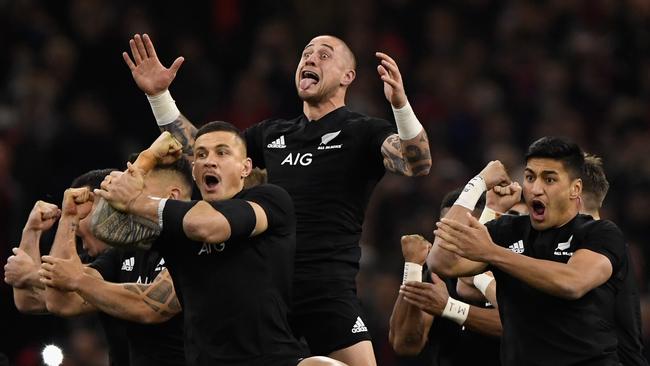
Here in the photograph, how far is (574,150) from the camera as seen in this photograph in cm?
693

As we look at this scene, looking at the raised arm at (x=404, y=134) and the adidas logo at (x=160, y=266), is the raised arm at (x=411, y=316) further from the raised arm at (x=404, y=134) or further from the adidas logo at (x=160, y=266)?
the adidas logo at (x=160, y=266)

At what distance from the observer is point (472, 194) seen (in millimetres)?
7059

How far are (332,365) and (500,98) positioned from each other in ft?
25.8

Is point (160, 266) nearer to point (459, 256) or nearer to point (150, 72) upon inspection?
point (150, 72)

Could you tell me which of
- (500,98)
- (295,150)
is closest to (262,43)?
(500,98)

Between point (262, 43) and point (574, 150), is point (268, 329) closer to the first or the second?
point (574, 150)

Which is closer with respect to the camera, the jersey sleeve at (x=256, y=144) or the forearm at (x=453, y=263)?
the forearm at (x=453, y=263)

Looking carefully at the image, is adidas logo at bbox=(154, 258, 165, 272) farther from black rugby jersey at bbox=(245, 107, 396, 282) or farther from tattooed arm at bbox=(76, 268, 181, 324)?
black rugby jersey at bbox=(245, 107, 396, 282)

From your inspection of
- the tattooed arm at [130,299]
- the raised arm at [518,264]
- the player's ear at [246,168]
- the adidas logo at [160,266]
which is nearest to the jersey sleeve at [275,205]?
the player's ear at [246,168]

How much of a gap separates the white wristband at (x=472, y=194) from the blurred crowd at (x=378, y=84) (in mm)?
4442

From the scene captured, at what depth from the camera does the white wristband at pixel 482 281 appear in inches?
299

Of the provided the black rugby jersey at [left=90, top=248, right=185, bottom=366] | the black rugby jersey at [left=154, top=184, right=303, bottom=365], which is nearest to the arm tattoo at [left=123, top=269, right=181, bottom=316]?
the black rugby jersey at [left=90, top=248, right=185, bottom=366]

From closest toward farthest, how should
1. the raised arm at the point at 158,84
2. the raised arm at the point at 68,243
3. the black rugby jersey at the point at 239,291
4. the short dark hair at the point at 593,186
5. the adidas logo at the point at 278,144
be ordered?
1. the black rugby jersey at the point at 239,291
2. the raised arm at the point at 68,243
3. the short dark hair at the point at 593,186
4. the adidas logo at the point at 278,144
5. the raised arm at the point at 158,84

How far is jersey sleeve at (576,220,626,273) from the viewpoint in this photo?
6.66 metres
